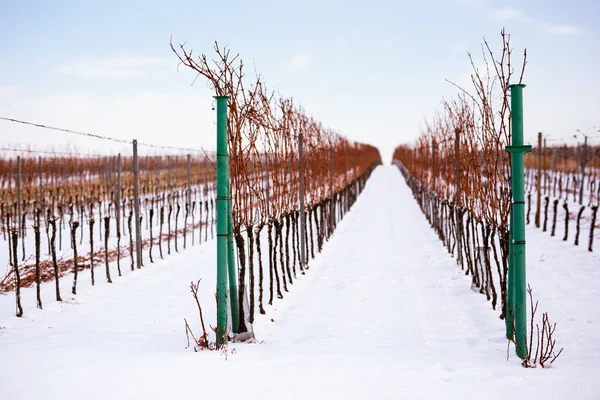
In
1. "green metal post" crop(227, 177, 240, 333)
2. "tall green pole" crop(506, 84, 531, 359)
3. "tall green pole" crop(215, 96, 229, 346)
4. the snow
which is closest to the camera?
the snow

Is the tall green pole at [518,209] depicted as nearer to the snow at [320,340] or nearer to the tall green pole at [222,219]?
the snow at [320,340]

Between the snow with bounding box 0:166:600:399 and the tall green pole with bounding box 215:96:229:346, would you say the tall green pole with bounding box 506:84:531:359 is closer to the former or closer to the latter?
the snow with bounding box 0:166:600:399

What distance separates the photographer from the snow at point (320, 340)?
2.75m

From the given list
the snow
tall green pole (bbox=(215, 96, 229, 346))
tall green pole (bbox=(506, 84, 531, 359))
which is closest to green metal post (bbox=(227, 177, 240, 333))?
tall green pole (bbox=(215, 96, 229, 346))

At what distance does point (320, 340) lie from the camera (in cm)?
388

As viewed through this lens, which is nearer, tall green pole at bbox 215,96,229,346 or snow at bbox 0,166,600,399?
snow at bbox 0,166,600,399

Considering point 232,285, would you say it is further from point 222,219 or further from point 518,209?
point 518,209

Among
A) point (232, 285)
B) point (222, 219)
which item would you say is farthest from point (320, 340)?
point (222, 219)

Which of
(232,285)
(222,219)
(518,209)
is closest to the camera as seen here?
(518,209)

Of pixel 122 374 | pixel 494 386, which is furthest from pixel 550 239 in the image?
pixel 122 374

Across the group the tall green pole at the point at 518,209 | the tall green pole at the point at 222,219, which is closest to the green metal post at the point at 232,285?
the tall green pole at the point at 222,219

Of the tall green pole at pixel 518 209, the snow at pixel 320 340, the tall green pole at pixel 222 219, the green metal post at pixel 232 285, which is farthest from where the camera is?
the green metal post at pixel 232 285

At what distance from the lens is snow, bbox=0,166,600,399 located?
275 centimetres

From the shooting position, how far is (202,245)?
9.53 meters
